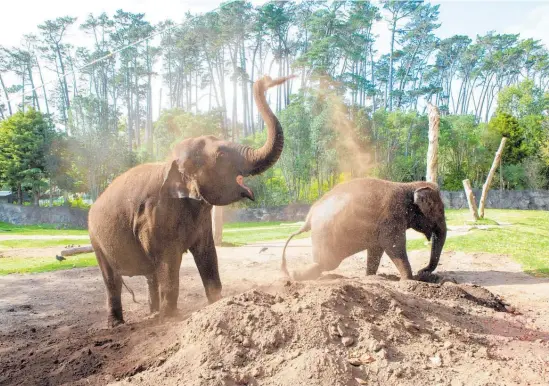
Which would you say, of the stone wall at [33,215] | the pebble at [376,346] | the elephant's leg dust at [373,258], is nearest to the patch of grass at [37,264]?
the elephant's leg dust at [373,258]

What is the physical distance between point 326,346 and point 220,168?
7.22 feet

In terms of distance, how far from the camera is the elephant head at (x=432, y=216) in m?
7.85

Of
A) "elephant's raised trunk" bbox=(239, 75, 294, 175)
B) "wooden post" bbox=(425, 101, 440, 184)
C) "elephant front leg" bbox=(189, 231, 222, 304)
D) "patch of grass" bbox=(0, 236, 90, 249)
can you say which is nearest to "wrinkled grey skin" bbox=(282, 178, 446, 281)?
"elephant front leg" bbox=(189, 231, 222, 304)

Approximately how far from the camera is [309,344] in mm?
3623

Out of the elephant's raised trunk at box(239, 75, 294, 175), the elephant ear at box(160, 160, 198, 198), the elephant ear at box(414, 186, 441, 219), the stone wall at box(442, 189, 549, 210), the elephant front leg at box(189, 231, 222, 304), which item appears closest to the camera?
the elephant's raised trunk at box(239, 75, 294, 175)

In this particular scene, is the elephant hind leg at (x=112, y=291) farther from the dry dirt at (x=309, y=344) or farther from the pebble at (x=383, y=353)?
the pebble at (x=383, y=353)

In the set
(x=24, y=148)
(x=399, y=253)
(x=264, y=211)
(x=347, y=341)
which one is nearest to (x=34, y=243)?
(x=24, y=148)

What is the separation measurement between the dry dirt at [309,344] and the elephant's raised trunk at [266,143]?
4.47 ft

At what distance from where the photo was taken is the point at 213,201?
4.80 meters

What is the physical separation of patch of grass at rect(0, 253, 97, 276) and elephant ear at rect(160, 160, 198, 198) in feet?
27.0

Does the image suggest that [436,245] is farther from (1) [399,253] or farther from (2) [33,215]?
(2) [33,215]

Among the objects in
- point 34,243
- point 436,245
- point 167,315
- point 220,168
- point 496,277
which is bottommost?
point 34,243

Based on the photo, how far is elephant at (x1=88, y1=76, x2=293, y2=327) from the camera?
4.75m

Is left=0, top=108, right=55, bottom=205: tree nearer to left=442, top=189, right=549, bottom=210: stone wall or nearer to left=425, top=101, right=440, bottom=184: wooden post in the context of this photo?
left=425, top=101, right=440, bottom=184: wooden post
